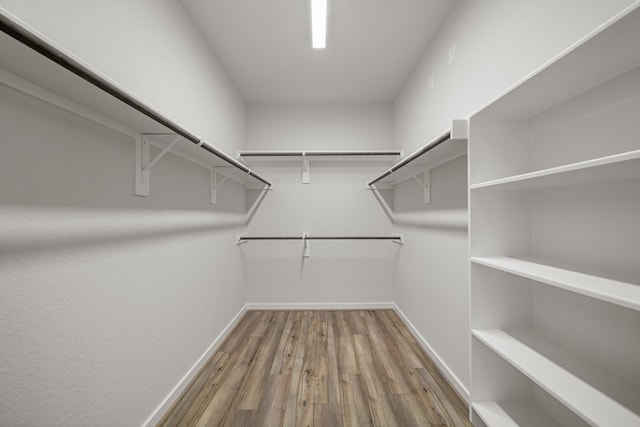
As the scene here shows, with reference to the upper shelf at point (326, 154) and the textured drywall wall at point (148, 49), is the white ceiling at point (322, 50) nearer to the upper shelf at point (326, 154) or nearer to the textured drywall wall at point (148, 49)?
the textured drywall wall at point (148, 49)

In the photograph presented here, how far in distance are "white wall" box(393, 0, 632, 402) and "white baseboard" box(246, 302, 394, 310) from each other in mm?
375

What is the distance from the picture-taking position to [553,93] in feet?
2.80

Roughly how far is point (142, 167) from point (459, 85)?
1.82 m

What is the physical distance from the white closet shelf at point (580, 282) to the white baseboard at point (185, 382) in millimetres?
1703

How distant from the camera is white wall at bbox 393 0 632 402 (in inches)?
36.4

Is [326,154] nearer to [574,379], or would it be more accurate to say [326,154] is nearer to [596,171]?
[596,171]

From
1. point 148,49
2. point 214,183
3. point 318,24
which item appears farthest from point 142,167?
point 318,24

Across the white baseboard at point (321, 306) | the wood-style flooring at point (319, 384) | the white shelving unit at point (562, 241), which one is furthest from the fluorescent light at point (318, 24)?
the white baseboard at point (321, 306)

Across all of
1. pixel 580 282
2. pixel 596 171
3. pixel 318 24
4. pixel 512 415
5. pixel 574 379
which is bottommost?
pixel 512 415

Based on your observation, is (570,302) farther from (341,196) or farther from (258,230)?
(258,230)

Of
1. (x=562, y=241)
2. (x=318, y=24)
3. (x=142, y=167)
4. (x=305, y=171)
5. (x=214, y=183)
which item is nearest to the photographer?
(x=562, y=241)

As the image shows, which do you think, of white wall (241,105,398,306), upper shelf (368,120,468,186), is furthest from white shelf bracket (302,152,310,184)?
upper shelf (368,120,468,186)

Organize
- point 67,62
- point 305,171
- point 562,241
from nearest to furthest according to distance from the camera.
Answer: point 67,62, point 562,241, point 305,171

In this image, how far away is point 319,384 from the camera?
1.53 meters
